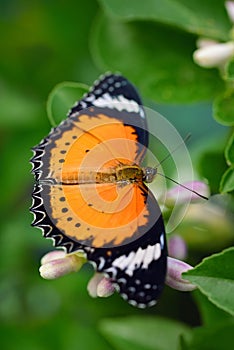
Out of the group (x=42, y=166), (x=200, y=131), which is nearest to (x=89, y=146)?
(x=42, y=166)

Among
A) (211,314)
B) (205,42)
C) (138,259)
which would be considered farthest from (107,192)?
(205,42)

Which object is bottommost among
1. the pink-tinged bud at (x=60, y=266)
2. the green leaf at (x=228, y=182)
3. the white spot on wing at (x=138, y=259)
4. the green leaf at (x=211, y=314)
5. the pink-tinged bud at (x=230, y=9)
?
the green leaf at (x=211, y=314)

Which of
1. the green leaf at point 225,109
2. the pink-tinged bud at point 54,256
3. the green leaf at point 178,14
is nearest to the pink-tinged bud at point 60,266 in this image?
the pink-tinged bud at point 54,256

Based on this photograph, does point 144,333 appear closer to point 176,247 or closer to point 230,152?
point 176,247

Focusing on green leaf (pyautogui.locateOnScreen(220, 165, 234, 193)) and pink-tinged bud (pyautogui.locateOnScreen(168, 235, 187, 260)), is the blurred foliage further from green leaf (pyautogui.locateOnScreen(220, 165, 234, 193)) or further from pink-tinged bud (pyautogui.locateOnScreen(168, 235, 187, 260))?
pink-tinged bud (pyautogui.locateOnScreen(168, 235, 187, 260))

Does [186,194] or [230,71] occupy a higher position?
[230,71]

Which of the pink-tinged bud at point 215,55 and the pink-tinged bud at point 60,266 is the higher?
the pink-tinged bud at point 215,55

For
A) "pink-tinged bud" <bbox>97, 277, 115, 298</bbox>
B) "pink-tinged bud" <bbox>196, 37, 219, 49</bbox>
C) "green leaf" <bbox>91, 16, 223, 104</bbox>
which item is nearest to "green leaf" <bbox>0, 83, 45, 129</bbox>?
"green leaf" <bbox>91, 16, 223, 104</bbox>

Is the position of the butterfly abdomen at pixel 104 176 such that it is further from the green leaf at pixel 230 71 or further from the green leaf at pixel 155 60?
the green leaf at pixel 155 60
